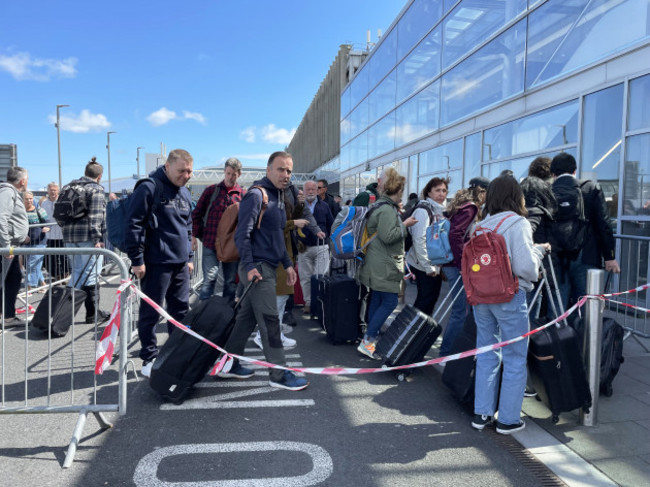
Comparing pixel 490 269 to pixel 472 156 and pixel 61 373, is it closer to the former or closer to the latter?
pixel 61 373

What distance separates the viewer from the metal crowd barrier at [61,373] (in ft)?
10.4

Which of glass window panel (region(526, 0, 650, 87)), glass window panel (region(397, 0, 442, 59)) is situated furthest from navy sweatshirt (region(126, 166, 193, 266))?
glass window panel (region(397, 0, 442, 59))

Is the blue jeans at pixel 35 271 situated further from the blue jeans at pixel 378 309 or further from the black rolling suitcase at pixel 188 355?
the blue jeans at pixel 378 309

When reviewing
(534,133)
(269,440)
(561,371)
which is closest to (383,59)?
(534,133)

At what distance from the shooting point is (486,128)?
33.2 ft

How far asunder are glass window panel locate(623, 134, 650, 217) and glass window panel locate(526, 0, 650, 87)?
4.44ft

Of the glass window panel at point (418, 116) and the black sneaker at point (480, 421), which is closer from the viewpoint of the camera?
the black sneaker at point (480, 421)

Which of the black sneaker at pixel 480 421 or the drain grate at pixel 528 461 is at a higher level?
the black sneaker at pixel 480 421

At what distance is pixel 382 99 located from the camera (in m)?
19.0

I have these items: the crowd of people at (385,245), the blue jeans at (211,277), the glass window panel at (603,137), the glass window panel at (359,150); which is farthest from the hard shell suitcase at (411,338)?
the glass window panel at (359,150)

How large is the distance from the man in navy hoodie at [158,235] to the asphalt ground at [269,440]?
76cm

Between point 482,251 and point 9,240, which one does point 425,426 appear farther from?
point 9,240

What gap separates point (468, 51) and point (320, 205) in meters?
6.49

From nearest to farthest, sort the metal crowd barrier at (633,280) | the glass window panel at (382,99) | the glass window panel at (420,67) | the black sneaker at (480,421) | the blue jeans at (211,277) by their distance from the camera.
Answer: the black sneaker at (480,421) < the metal crowd barrier at (633,280) < the blue jeans at (211,277) < the glass window panel at (420,67) < the glass window panel at (382,99)
